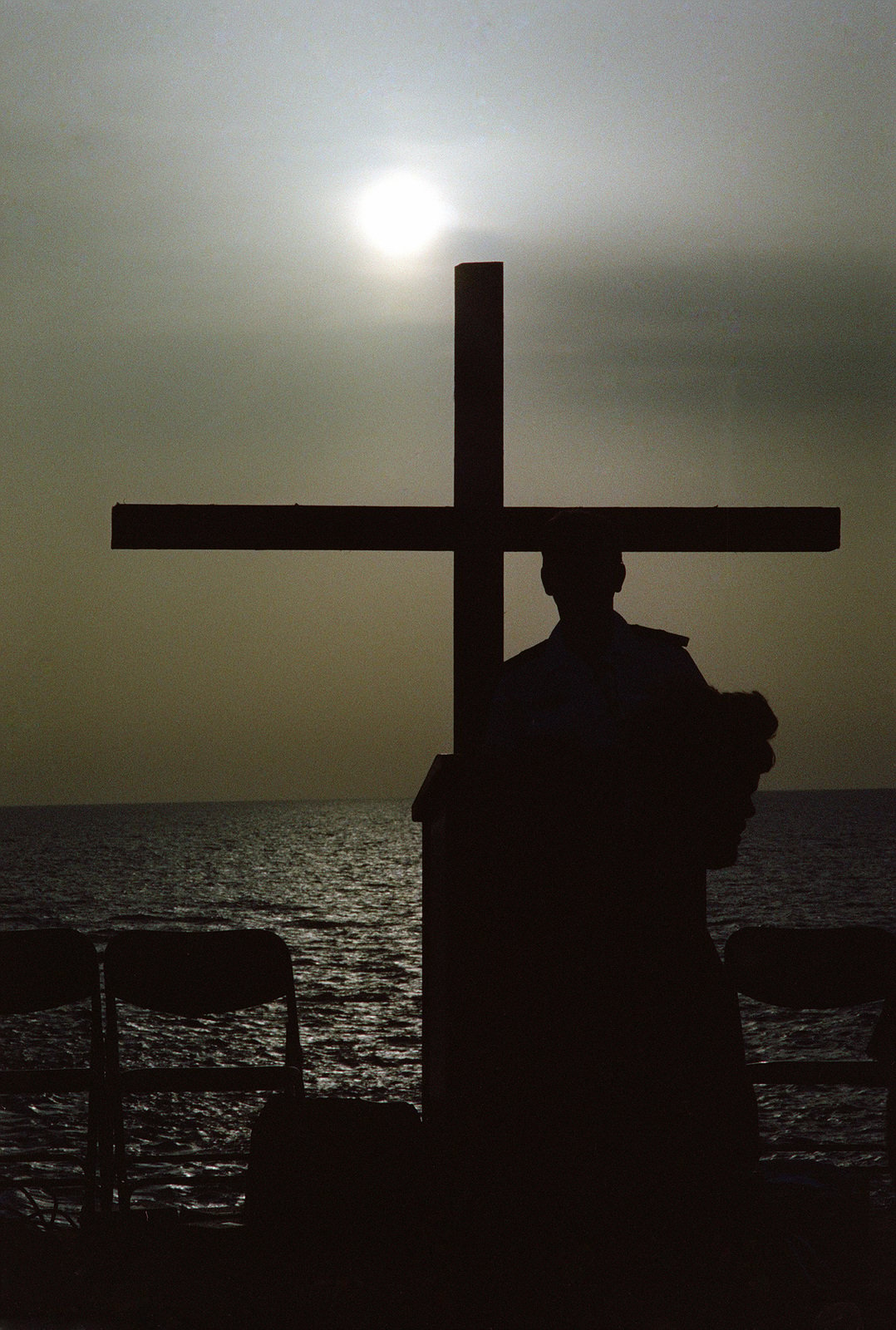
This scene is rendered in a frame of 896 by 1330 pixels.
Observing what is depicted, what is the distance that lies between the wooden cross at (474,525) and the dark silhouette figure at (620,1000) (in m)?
1.24

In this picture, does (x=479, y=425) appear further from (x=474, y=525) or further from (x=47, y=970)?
(x=47, y=970)

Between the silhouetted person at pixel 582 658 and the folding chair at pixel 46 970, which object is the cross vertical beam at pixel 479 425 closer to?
the silhouetted person at pixel 582 658

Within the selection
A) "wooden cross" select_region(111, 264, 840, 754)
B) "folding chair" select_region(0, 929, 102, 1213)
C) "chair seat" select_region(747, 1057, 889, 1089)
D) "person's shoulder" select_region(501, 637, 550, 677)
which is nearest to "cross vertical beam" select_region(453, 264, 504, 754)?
"wooden cross" select_region(111, 264, 840, 754)

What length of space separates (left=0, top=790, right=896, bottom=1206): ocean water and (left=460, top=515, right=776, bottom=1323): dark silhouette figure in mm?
1784

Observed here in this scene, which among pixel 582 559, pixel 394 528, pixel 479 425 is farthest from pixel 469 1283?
pixel 479 425

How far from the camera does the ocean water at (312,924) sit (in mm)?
25438

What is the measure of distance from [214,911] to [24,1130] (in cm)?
4290

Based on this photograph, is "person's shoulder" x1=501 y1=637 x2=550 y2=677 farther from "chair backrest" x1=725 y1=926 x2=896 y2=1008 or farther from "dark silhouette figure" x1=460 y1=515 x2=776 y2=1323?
"chair backrest" x1=725 y1=926 x2=896 y2=1008

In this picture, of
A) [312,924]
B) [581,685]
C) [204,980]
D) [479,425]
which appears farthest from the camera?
[312,924]

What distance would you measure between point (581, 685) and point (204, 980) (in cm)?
282

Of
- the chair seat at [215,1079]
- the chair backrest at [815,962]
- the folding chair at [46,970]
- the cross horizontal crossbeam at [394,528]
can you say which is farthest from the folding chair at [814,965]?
the folding chair at [46,970]

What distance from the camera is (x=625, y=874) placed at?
277cm

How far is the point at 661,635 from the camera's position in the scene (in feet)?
10.1

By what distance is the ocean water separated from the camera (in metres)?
25.4
